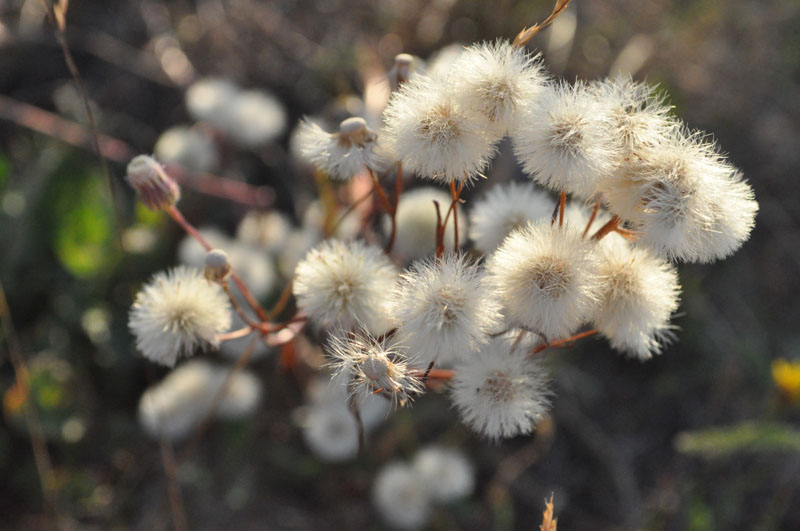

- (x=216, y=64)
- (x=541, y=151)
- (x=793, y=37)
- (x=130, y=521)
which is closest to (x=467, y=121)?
(x=541, y=151)

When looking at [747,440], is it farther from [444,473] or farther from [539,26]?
[539,26]

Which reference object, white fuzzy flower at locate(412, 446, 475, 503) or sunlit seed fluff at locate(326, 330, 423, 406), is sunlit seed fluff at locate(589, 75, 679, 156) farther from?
white fuzzy flower at locate(412, 446, 475, 503)

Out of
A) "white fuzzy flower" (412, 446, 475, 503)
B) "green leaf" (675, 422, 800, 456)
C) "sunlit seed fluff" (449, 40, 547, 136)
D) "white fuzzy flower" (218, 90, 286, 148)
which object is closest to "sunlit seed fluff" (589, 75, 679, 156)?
"sunlit seed fluff" (449, 40, 547, 136)

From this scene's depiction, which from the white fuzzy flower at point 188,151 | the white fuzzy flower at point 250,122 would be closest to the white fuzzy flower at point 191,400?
the white fuzzy flower at point 188,151

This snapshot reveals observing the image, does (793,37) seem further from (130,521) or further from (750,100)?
(130,521)

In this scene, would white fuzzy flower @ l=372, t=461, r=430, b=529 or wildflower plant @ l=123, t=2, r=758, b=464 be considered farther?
white fuzzy flower @ l=372, t=461, r=430, b=529

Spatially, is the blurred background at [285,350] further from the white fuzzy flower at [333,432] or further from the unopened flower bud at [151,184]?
the unopened flower bud at [151,184]
